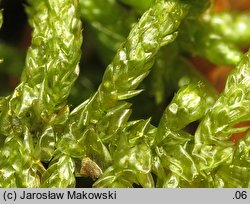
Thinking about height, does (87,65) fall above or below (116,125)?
above

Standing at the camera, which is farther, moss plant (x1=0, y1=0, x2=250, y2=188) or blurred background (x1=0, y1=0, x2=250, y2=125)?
blurred background (x1=0, y1=0, x2=250, y2=125)

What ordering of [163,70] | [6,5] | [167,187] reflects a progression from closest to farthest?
[167,187] → [163,70] → [6,5]

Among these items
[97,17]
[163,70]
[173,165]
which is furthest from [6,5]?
[173,165]

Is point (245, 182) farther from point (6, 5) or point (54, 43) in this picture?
point (6, 5)

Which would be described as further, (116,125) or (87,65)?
(87,65)

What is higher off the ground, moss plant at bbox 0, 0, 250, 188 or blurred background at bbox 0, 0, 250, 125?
blurred background at bbox 0, 0, 250, 125

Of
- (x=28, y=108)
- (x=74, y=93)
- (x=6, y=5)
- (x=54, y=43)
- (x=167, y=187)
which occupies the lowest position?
(x=167, y=187)

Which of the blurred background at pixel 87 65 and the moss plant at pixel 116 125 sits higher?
the blurred background at pixel 87 65

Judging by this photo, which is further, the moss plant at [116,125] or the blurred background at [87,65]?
the blurred background at [87,65]
